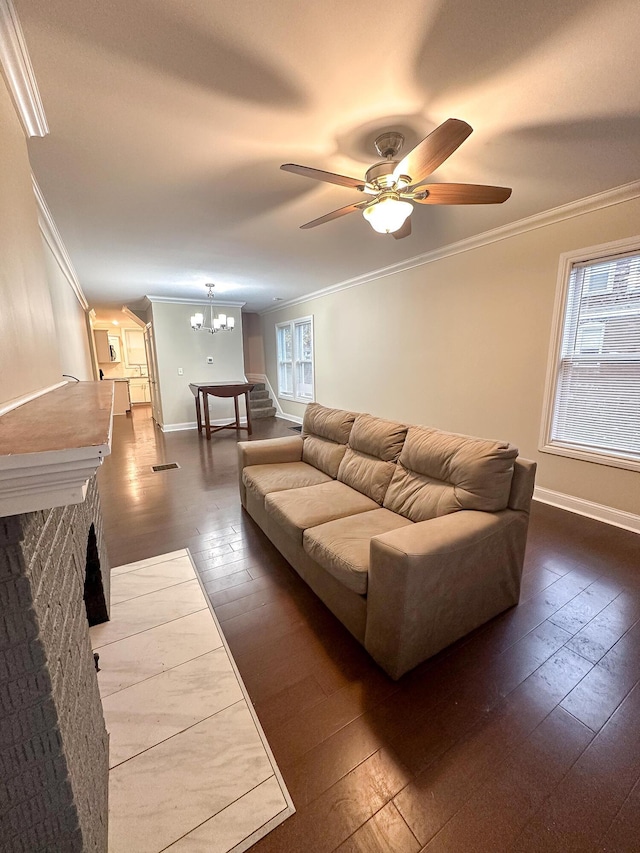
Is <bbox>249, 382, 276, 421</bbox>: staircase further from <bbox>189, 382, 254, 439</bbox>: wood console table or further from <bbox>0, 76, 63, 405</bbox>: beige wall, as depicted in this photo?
<bbox>0, 76, 63, 405</bbox>: beige wall

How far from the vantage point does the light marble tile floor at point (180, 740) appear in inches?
40.9

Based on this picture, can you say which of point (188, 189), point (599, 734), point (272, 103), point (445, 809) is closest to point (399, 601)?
point (445, 809)

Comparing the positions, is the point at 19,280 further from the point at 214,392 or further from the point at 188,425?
the point at 188,425

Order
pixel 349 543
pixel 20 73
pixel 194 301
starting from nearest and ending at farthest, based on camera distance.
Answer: pixel 20 73 → pixel 349 543 → pixel 194 301

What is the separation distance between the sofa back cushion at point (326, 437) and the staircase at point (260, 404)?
4613 mm

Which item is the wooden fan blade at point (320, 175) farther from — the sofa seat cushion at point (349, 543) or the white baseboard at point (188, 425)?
the white baseboard at point (188, 425)

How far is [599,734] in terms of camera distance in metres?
1.29

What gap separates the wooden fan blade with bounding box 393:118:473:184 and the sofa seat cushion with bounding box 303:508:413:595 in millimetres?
1769

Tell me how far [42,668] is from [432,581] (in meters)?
1.26

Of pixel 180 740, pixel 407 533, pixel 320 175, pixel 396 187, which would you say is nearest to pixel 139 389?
pixel 320 175

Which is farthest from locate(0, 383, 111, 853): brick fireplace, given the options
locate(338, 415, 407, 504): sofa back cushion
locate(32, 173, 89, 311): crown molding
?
locate(32, 173, 89, 311): crown molding

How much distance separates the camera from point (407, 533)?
1486 mm

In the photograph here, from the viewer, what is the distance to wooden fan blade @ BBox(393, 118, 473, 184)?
1352mm

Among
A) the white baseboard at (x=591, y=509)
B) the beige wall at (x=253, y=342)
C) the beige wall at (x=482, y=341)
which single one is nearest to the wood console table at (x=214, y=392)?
the beige wall at (x=482, y=341)
